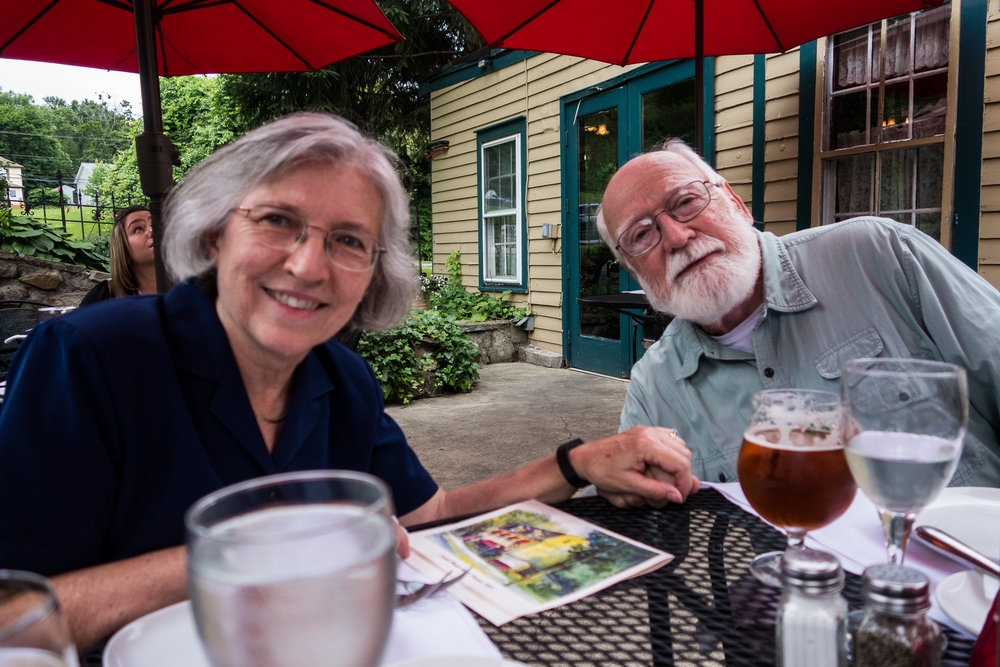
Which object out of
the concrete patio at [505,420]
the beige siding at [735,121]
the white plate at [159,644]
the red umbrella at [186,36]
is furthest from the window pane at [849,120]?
the white plate at [159,644]

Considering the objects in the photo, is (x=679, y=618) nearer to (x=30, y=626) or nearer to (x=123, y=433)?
(x=30, y=626)

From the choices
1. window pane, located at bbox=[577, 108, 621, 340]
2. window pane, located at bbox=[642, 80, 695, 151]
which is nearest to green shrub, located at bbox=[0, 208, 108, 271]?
window pane, located at bbox=[577, 108, 621, 340]

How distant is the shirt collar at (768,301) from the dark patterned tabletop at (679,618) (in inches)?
31.1

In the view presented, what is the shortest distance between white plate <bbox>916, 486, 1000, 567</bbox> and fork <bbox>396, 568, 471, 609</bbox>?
2.30ft

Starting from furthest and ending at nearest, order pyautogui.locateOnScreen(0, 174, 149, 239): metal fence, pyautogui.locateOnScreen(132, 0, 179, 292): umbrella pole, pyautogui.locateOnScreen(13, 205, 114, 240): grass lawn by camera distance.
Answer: pyautogui.locateOnScreen(13, 205, 114, 240): grass lawn, pyautogui.locateOnScreen(0, 174, 149, 239): metal fence, pyautogui.locateOnScreen(132, 0, 179, 292): umbrella pole

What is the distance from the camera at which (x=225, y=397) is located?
116cm

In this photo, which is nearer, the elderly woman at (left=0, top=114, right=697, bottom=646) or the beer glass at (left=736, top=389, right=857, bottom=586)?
the beer glass at (left=736, top=389, right=857, bottom=586)

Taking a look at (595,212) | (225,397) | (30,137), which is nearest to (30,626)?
(225,397)

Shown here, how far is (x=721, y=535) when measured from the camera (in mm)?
1074

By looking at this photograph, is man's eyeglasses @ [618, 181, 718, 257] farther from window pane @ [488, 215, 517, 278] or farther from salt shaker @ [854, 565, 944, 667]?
window pane @ [488, 215, 517, 278]

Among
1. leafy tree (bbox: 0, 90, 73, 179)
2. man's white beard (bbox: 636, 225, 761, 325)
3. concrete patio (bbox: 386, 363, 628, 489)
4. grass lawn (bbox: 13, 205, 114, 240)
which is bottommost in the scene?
concrete patio (bbox: 386, 363, 628, 489)

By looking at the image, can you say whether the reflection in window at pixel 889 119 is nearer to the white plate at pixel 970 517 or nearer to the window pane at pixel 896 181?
the window pane at pixel 896 181

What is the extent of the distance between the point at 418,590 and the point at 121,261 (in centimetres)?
365

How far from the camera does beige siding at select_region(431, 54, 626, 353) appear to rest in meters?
7.22
